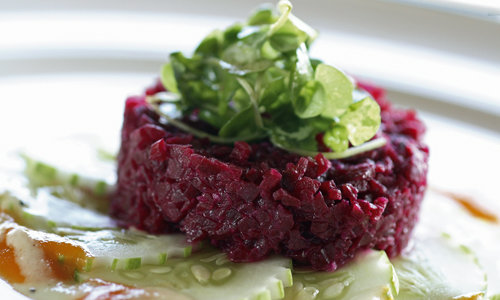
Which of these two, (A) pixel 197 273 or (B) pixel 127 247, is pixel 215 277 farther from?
(B) pixel 127 247

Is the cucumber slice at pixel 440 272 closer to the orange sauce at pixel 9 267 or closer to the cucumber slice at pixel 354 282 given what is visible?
Answer: the cucumber slice at pixel 354 282

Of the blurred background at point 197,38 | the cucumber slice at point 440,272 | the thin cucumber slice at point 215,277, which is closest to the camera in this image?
the thin cucumber slice at point 215,277

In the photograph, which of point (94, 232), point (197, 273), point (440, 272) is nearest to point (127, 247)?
point (94, 232)

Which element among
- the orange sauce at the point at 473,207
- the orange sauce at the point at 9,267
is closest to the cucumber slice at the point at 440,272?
the orange sauce at the point at 473,207

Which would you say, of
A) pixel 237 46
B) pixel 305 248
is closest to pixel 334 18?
pixel 237 46

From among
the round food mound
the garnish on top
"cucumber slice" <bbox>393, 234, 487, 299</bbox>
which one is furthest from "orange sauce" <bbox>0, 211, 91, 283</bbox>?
"cucumber slice" <bbox>393, 234, 487, 299</bbox>

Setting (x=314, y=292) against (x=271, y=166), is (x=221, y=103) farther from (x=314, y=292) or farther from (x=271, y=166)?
(x=314, y=292)
